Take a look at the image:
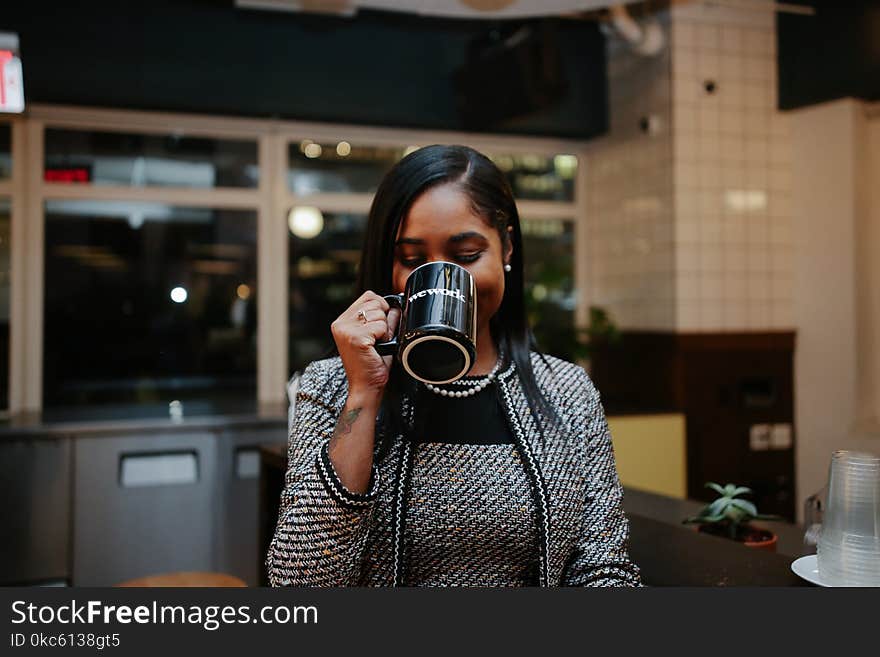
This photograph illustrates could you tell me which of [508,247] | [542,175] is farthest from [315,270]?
[508,247]

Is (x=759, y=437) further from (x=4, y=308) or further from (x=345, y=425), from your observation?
(x=4, y=308)

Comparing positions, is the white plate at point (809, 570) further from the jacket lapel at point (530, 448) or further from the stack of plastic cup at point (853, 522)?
the jacket lapel at point (530, 448)

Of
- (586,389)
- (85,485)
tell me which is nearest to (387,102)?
(85,485)

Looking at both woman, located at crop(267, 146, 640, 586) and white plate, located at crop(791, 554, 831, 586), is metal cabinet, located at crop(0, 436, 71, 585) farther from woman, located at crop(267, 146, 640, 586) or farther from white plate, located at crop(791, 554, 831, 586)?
white plate, located at crop(791, 554, 831, 586)

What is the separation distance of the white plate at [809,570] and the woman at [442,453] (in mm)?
237

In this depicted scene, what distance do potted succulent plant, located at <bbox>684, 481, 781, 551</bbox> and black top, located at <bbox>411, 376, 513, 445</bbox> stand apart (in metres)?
0.60

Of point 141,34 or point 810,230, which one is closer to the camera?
point 810,230

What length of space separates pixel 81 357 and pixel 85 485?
0.74 metres

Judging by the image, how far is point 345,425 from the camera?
0.81 meters

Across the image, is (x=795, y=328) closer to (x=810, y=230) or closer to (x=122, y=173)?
(x=810, y=230)

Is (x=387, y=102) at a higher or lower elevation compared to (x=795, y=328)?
higher

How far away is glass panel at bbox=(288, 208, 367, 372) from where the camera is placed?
369 cm

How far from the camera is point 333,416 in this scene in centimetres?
87

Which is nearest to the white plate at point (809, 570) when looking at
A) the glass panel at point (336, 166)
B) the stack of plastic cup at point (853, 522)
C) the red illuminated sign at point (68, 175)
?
the stack of plastic cup at point (853, 522)
